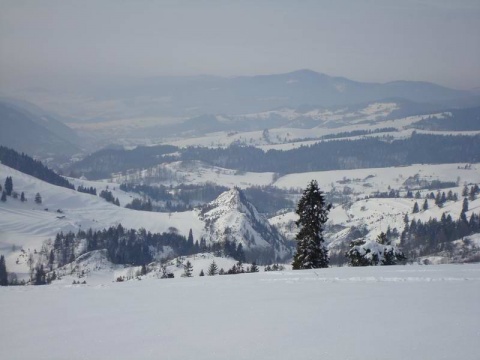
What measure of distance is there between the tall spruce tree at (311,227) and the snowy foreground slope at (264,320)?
23.0m

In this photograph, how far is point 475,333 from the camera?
14.2 metres

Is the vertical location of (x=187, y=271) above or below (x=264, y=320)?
below

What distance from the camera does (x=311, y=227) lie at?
171 feet

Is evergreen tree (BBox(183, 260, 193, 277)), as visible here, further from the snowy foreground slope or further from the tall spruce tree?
the snowy foreground slope

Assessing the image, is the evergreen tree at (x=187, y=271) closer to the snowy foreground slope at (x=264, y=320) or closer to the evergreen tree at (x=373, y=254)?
the evergreen tree at (x=373, y=254)

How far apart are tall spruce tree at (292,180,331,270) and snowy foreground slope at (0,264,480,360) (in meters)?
23.0

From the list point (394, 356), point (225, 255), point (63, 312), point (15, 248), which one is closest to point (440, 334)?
point (394, 356)

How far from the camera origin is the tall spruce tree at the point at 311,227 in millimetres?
51562

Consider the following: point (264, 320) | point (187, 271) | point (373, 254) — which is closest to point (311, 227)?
point (373, 254)

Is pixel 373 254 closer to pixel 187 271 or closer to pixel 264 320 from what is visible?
pixel 264 320

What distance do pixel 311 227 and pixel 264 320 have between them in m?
35.1

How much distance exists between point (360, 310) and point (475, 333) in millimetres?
4959

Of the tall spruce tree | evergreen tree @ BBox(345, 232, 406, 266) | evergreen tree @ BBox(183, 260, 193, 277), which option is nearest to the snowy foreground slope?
evergreen tree @ BBox(345, 232, 406, 266)

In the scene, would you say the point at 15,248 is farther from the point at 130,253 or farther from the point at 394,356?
the point at 394,356
